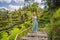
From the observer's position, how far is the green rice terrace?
2.24 metres

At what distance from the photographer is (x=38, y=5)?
233 cm

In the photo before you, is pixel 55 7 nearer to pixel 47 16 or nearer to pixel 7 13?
pixel 47 16

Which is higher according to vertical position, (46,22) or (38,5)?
(38,5)

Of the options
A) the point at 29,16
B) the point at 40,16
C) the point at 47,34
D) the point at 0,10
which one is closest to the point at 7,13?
the point at 0,10

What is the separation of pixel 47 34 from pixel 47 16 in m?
0.25

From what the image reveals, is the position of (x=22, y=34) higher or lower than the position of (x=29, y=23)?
lower

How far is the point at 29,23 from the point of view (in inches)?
90.0

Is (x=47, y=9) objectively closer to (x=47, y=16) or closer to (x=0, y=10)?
(x=47, y=16)

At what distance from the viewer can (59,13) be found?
2.26 meters

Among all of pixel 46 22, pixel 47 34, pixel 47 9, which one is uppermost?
pixel 47 9

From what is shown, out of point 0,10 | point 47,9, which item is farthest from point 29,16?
point 0,10

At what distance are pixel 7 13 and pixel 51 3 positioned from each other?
2.04ft

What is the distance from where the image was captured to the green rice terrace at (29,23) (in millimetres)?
2242

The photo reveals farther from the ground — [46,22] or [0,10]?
[0,10]
